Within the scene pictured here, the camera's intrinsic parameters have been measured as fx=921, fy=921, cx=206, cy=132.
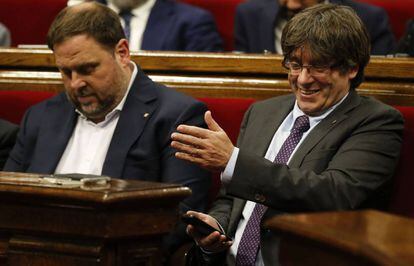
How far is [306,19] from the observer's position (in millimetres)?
1195

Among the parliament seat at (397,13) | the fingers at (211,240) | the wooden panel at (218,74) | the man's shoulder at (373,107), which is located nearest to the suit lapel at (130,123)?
the wooden panel at (218,74)

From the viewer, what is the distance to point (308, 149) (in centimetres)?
117

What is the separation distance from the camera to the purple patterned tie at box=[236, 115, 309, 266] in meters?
1.17

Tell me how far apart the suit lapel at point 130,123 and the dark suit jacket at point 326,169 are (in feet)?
0.51

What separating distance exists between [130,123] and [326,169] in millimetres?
326

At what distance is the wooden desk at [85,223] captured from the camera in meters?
0.87

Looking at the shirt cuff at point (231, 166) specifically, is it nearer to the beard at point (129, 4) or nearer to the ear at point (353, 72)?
the ear at point (353, 72)

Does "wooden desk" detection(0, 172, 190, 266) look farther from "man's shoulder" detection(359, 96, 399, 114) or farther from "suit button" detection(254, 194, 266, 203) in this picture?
"man's shoulder" detection(359, 96, 399, 114)

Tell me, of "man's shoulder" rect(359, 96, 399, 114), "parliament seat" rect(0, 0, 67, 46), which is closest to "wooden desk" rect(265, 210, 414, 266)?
"man's shoulder" rect(359, 96, 399, 114)

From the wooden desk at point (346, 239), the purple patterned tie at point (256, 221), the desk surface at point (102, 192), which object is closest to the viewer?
the wooden desk at point (346, 239)

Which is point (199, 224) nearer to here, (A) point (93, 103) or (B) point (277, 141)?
Answer: (B) point (277, 141)

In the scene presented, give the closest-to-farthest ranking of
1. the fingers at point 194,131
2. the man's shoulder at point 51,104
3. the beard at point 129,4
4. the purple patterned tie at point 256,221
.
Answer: the fingers at point 194,131 → the purple patterned tie at point 256,221 → the man's shoulder at point 51,104 → the beard at point 129,4

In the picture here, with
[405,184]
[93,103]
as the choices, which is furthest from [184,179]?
[405,184]

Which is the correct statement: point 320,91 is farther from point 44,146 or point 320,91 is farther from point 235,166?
point 44,146
